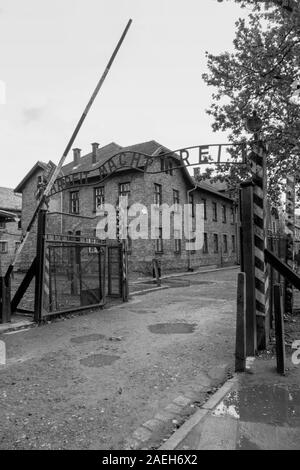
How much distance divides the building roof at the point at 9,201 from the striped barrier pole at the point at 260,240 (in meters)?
39.9

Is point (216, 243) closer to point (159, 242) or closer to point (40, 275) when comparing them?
point (159, 242)

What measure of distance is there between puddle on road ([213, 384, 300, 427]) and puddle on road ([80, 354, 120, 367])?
7.38 feet

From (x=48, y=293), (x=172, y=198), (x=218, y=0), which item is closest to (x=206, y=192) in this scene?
(x=172, y=198)

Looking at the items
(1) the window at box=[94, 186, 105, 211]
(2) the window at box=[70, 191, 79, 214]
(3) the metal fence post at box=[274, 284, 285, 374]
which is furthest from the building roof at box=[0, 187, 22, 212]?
(3) the metal fence post at box=[274, 284, 285, 374]

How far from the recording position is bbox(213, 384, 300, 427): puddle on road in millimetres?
3568

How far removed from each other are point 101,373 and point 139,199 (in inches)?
839

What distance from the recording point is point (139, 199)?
1027 inches

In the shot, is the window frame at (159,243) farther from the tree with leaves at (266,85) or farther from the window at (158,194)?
the tree with leaves at (266,85)

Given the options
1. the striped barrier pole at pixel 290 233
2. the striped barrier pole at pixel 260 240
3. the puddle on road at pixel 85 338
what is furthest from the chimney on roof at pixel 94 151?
the striped barrier pole at pixel 260 240

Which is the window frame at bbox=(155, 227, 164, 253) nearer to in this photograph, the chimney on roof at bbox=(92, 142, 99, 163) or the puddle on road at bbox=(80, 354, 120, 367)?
the chimney on roof at bbox=(92, 142, 99, 163)

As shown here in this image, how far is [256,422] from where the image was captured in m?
3.49

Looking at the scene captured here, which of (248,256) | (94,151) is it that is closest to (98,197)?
(94,151)

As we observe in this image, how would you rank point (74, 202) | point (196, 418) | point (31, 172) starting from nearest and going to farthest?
1. point (196, 418)
2. point (74, 202)
3. point (31, 172)
